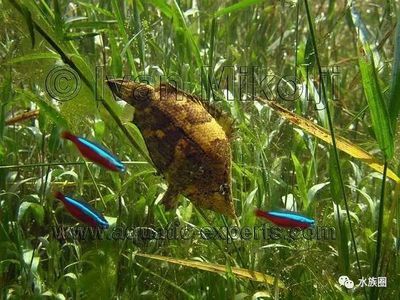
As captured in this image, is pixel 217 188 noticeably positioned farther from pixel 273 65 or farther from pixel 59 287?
pixel 273 65

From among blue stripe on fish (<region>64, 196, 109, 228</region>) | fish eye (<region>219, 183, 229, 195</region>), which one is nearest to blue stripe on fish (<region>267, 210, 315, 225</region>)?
fish eye (<region>219, 183, 229, 195</region>)

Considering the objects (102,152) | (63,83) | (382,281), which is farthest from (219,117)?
(382,281)

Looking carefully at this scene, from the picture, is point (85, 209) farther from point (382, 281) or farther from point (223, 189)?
point (382, 281)

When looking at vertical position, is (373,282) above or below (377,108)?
below

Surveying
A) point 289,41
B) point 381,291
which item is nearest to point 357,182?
point 381,291

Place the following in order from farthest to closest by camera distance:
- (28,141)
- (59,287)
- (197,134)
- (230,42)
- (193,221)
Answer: (230,42)
(28,141)
(193,221)
(59,287)
(197,134)

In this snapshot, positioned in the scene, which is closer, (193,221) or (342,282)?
(342,282)
